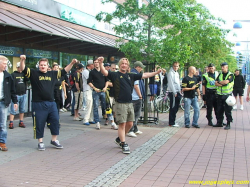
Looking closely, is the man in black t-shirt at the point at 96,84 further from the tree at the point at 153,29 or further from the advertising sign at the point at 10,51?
the advertising sign at the point at 10,51

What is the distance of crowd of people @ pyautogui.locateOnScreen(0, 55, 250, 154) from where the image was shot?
6.77 meters

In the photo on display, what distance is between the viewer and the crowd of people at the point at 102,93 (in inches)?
266

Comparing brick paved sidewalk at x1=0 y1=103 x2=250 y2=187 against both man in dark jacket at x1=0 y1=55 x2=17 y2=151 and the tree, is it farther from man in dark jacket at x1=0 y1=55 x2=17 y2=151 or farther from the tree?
the tree

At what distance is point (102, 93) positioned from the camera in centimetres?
987

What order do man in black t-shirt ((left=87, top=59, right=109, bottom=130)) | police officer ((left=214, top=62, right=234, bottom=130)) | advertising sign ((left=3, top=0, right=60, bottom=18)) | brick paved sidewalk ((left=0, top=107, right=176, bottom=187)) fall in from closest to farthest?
1. brick paved sidewalk ((left=0, top=107, right=176, bottom=187))
2. man in black t-shirt ((left=87, top=59, right=109, bottom=130))
3. police officer ((left=214, top=62, right=234, bottom=130))
4. advertising sign ((left=3, top=0, right=60, bottom=18))

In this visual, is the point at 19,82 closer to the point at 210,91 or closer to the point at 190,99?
the point at 190,99

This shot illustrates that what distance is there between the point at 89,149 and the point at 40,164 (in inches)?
55.1

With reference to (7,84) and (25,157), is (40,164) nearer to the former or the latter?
(25,157)

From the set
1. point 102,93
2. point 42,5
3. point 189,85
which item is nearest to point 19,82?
point 102,93

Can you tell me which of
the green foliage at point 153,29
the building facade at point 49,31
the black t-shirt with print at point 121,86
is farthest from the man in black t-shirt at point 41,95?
the green foliage at point 153,29

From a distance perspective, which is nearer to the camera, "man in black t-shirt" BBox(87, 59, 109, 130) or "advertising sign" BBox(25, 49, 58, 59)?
"man in black t-shirt" BBox(87, 59, 109, 130)

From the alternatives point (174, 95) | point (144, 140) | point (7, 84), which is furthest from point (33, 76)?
point (174, 95)

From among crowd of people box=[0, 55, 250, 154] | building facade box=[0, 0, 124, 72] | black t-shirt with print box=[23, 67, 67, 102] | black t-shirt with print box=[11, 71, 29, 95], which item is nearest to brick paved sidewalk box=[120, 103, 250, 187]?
crowd of people box=[0, 55, 250, 154]

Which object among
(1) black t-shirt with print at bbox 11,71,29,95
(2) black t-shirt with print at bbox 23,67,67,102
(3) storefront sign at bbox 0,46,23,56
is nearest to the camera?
(2) black t-shirt with print at bbox 23,67,67,102
